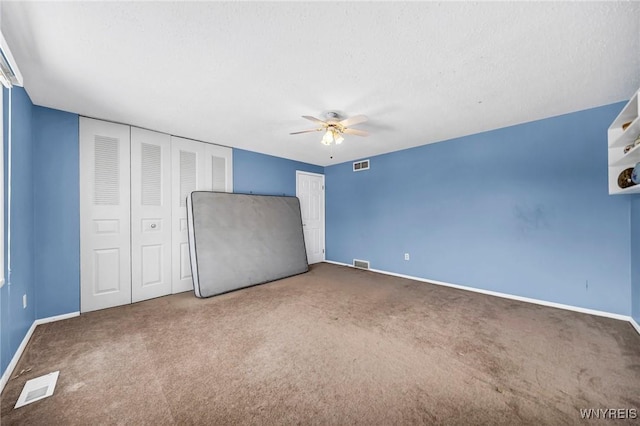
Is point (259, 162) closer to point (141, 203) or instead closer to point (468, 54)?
point (141, 203)

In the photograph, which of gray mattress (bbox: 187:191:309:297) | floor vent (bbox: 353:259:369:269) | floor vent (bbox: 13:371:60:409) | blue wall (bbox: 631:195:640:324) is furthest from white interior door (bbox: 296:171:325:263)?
blue wall (bbox: 631:195:640:324)

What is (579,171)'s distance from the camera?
2750 mm

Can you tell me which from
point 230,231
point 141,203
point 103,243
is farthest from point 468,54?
point 103,243

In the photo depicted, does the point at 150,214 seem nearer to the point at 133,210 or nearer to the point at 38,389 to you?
the point at 133,210

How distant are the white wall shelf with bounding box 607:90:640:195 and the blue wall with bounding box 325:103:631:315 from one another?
0.30 meters

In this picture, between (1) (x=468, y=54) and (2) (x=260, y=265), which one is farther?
(2) (x=260, y=265)

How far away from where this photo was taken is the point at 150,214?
10.8 ft

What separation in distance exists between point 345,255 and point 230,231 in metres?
2.67

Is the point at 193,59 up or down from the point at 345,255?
up

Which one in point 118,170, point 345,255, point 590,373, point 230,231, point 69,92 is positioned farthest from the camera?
point 345,255

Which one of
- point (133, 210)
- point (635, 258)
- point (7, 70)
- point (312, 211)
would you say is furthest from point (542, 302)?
point (133, 210)
